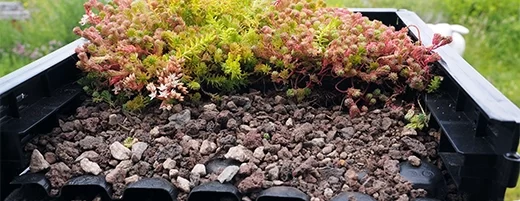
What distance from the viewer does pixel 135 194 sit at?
0.94 m

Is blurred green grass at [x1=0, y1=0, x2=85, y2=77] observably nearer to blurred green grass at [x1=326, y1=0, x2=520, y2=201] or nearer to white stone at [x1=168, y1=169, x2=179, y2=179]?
blurred green grass at [x1=326, y1=0, x2=520, y2=201]

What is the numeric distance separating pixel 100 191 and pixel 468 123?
75 cm

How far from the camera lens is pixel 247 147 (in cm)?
103

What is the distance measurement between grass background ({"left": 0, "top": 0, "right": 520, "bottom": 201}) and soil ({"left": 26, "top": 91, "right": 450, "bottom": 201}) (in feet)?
6.89

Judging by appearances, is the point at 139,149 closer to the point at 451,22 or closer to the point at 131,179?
the point at 131,179

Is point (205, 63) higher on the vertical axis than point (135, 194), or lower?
higher

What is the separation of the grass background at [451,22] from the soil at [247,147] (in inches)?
82.7

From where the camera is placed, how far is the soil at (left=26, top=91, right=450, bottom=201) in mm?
941

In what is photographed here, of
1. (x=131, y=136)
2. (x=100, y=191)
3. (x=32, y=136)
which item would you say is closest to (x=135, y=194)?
(x=100, y=191)

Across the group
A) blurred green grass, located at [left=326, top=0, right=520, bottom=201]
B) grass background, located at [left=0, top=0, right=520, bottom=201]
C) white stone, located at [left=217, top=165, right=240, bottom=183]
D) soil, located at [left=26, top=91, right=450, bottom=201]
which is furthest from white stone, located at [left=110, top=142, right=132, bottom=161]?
blurred green grass, located at [left=326, top=0, right=520, bottom=201]

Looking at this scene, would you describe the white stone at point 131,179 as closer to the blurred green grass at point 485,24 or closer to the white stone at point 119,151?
the white stone at point 119,151

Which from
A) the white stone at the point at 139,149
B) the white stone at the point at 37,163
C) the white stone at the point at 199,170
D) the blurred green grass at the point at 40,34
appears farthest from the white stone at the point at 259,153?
the blurred green grass at the point at 40,34

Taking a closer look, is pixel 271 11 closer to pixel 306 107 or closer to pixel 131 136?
pixel 306 107

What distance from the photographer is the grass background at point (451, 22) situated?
320 cm
